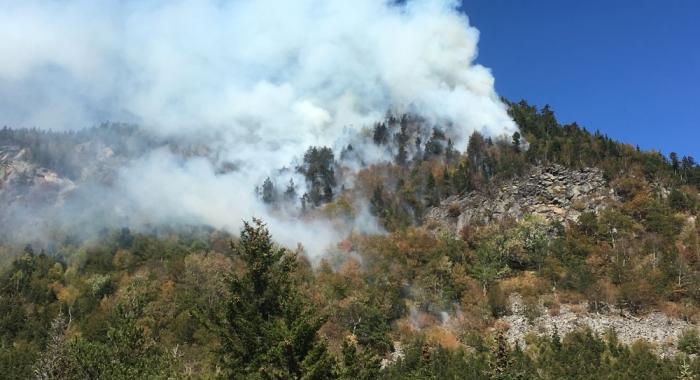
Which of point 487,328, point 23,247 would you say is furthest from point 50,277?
point 487,328

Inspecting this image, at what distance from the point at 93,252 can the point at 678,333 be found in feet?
387

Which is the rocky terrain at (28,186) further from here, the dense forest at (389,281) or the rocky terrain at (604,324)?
the rocky terrain at (604,324)

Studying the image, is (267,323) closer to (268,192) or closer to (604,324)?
(604,324)

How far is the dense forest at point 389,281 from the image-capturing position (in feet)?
88.8

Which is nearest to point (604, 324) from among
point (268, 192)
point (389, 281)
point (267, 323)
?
point (389, 281)

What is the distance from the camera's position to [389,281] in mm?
94812

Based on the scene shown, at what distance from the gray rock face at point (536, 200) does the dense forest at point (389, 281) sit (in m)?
2.01

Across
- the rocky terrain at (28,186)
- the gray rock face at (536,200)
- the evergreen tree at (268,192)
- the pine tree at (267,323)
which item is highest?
the rocky terrain at (28,186)

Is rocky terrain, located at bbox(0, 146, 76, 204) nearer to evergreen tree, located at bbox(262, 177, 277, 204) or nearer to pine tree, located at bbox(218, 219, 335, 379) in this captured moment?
evergreen tree, located at bbox(262, 177, 277, 204)

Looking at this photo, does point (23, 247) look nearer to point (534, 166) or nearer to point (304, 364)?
point (534, 166)

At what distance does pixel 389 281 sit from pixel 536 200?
37268 mm

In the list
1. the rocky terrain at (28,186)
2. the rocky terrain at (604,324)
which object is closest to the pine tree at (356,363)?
the rocky terrain at (604,324)

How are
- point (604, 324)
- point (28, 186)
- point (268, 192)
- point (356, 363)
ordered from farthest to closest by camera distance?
point (28, 186)
point (268, 192)
point (604, 324)
point (356, 363)

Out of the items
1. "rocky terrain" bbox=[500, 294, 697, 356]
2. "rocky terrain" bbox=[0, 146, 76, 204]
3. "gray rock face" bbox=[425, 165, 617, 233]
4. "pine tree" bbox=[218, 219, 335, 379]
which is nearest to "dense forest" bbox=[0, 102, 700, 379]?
"pine tree" bbox=[218, 219, 335, 379]
